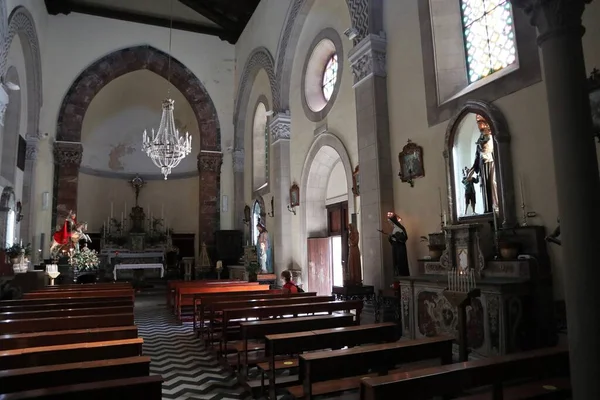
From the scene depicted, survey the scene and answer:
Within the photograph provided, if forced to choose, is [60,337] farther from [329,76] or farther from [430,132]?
[329,76]

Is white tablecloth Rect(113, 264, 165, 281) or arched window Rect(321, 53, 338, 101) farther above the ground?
arched window Rect(321, 53, 338, 101)

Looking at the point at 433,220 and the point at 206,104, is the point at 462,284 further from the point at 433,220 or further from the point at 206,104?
the point at 206,104

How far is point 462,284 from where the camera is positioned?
4820 millimetres

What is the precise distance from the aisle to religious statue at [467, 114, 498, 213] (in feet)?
12.9

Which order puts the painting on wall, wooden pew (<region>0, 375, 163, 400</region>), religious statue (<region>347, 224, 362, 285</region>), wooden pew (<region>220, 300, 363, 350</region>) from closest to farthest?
wooden pew (<region>0, 375, 163, 400</region>) → wooden pew (<region>220, 300, 363, 350</region>) → the painting on wall → religious statue (<region>347, 224, 362, 285</region>)

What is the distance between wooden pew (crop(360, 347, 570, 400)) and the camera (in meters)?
2.29

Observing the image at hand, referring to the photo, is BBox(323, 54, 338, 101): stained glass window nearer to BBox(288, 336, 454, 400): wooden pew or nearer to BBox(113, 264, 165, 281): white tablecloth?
BBox(288, 336, 454, 400): wooden pew

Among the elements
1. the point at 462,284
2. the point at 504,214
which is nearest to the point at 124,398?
the point at 462,284

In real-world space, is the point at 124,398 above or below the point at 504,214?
below

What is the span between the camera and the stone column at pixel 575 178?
9.78 feet

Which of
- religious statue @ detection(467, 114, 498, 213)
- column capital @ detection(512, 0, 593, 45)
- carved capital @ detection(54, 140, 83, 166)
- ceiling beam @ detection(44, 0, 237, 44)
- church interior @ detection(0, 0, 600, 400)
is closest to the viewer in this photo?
church interior @ detection(0, 0, 600, 400)

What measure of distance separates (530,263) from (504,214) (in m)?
0.80

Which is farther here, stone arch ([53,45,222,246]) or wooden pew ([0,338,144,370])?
stone arch ([53,45,222,246])

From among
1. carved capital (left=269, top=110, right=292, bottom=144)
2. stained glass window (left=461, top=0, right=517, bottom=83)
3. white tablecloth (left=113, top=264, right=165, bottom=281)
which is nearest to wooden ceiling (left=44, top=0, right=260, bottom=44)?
carved capital (left=269, top=110, right=292, bottom=144)
